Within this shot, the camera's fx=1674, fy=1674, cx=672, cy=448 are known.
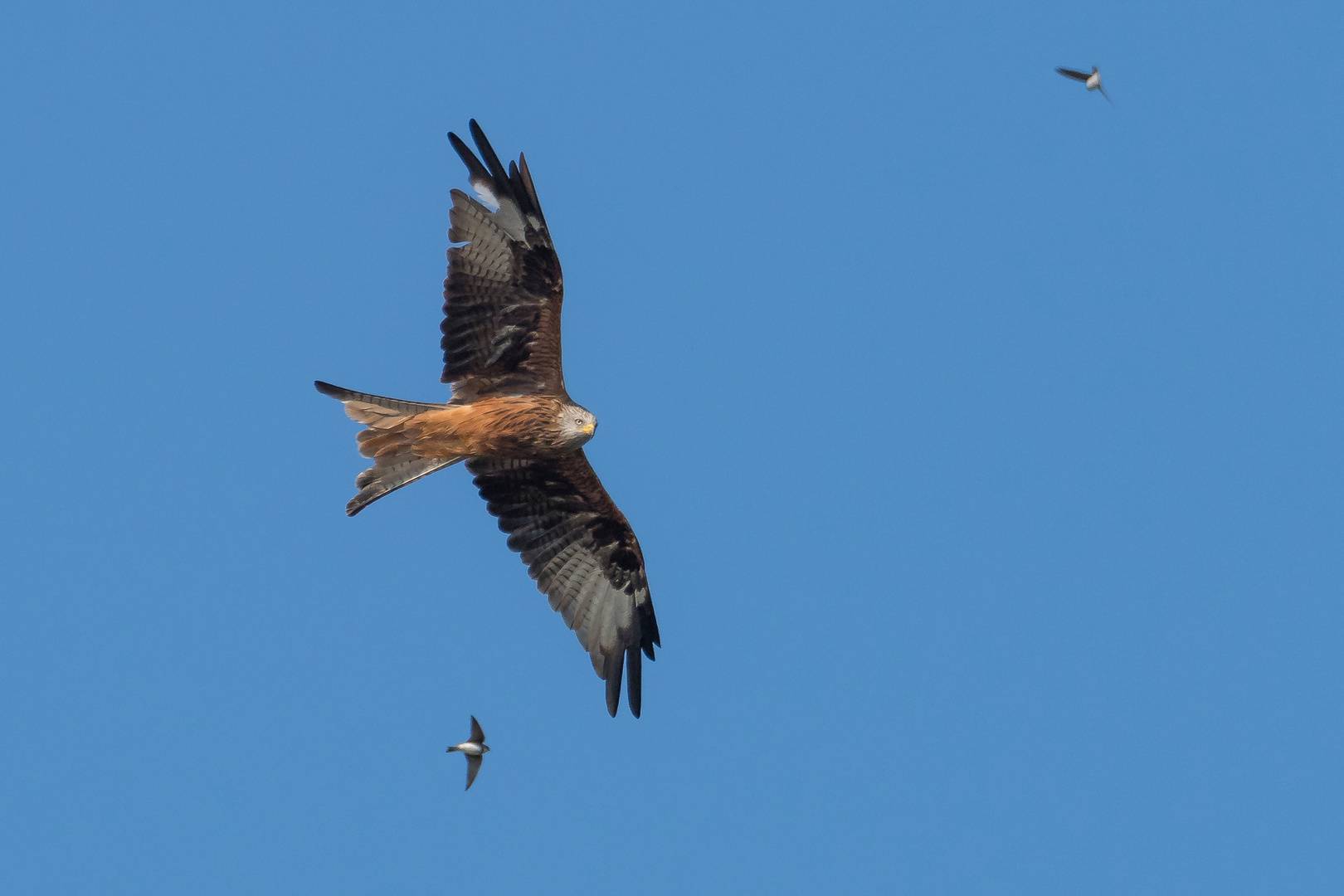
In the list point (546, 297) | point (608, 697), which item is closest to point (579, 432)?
point (546, 297)

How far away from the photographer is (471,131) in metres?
12.6

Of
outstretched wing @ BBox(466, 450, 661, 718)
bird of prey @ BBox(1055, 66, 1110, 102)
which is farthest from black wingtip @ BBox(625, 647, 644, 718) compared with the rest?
bird of prey @ BBox(1055, 66, 1110, 102)

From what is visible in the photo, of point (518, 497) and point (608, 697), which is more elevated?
point (518, 497)

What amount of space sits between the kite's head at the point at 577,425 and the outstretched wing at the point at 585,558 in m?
0.82

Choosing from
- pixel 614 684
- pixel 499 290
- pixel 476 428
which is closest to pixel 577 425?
pixel 476 428

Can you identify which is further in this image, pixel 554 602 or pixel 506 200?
pixel 554 602

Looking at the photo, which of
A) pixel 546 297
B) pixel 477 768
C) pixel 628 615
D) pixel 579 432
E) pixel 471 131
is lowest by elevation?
pixel 477 768

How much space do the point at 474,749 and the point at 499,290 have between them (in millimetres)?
3575

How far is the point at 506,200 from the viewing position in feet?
41.4

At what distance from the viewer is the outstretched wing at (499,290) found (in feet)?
41.4

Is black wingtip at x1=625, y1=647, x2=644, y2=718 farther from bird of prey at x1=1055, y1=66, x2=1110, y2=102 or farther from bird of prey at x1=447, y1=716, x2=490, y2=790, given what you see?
bird of prey at x1=1055, y1=66, x2=1110, y2=102

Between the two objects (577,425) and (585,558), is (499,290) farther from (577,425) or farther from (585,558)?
(585,558)

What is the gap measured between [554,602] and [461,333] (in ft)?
7.88

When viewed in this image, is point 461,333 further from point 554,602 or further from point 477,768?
point 477,768
